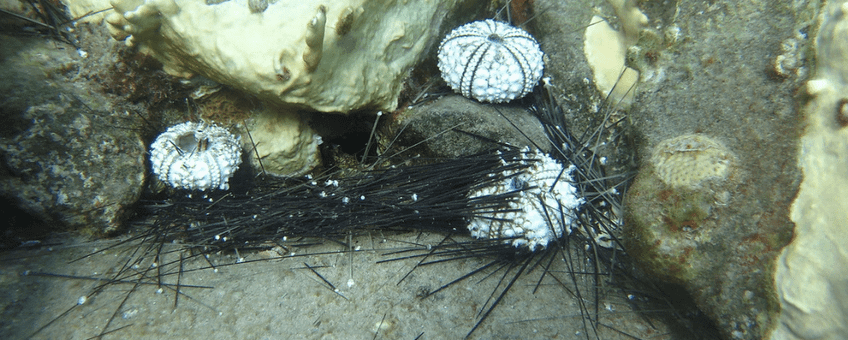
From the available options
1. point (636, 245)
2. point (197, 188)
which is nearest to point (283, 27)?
point (197, 188)

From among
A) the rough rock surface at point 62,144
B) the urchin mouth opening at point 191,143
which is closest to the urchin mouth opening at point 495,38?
the urchin mouth opening at point 191,143

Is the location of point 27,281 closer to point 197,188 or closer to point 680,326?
point 197,188

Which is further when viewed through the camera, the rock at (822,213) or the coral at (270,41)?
the coral at (270,41)

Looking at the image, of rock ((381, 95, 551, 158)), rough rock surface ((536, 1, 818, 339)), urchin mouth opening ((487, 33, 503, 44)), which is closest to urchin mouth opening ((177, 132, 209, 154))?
rock ((381, 95, 551, 158))

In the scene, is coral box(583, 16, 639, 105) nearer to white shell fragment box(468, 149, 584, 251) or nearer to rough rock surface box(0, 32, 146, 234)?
white shell fragment box(468, 149, 584, 251)

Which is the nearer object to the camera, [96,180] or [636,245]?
[636,245]

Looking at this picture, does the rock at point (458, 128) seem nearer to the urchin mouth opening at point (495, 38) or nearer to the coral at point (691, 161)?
the urchin mouth opening at point (495, 38)
